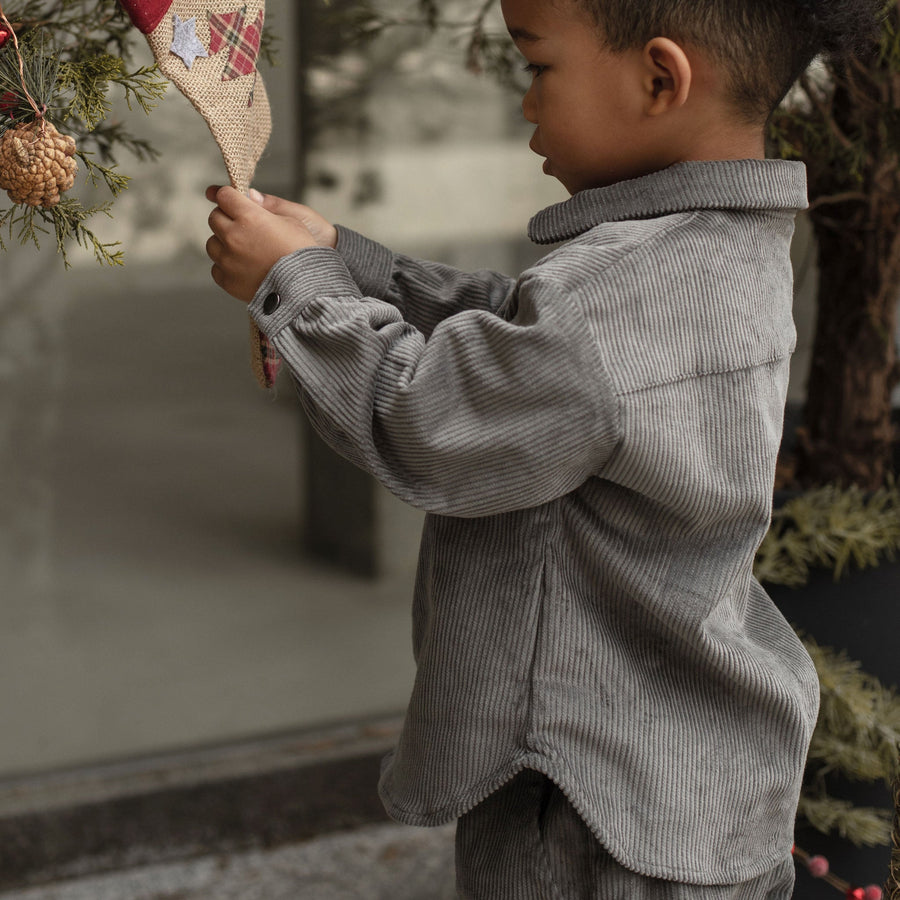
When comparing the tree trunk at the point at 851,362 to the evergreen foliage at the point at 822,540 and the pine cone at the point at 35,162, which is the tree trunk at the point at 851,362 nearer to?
the evergreen foliage at the point at 822,540

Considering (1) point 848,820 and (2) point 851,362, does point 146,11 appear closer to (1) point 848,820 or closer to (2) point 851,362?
(2) point 851,362

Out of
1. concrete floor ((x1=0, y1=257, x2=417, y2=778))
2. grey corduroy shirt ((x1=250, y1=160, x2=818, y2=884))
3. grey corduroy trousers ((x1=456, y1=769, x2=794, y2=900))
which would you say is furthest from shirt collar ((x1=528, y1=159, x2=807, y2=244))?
concrete floor ((x1=0, y1=257, x2=417, y2=778))

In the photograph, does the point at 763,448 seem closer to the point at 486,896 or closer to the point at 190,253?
the point at 486,896

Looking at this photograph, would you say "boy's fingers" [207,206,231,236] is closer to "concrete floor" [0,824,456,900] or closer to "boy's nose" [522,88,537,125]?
"boy's nose" [522,88,537,125]

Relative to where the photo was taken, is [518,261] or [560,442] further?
[518,261]

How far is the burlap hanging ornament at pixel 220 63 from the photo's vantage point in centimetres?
78

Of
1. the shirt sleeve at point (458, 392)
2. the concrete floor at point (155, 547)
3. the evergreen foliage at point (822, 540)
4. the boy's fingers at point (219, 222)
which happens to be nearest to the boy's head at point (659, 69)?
the shirt sleeve at point (458, 392)

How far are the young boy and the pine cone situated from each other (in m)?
0.15

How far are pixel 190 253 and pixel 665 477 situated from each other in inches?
49.0

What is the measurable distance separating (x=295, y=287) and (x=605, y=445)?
0.25 meters

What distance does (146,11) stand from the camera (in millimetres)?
768

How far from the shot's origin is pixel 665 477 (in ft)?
2.56

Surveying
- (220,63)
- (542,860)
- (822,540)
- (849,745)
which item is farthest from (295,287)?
(849,745)

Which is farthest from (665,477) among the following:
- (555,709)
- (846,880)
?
(846,880)
